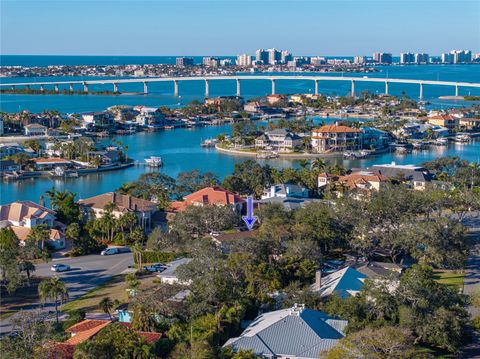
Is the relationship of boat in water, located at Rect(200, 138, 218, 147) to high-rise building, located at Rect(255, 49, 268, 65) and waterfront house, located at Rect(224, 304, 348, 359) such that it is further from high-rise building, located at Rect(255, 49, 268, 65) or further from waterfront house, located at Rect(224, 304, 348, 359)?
high-rise building, located at Rect(255, 49, 268, 65)

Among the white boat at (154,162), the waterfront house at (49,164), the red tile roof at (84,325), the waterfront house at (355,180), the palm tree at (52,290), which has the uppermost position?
the palm tree at (52,290)

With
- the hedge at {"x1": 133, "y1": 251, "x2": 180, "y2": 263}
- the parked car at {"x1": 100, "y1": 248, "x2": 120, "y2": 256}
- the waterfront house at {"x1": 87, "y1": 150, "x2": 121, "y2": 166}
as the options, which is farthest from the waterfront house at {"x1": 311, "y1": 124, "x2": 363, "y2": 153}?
the hedge at {"x1": 133, "y1": 251, "x2": 180, "y2": 263}

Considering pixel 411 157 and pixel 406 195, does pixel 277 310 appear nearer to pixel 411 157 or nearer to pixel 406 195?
pixel 406 195

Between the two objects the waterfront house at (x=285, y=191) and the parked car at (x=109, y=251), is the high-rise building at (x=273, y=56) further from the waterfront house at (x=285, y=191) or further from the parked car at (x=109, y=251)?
the parked car at (x=109, y=251)

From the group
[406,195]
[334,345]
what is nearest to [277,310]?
[334,345]

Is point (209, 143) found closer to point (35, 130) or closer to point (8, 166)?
point (35, 130)

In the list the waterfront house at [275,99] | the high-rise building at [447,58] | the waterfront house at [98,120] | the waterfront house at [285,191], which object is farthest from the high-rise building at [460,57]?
the waterfront house at [285,191]

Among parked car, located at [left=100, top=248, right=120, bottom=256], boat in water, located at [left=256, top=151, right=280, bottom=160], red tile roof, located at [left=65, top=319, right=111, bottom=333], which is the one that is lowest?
boat in water, located at [left=256, top=151, right=280, bottom=160]
